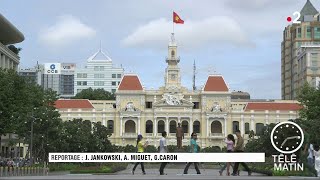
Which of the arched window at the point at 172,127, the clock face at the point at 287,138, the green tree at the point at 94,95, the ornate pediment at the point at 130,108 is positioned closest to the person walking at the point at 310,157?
the clock face at the point at 287,138

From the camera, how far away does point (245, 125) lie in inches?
4966

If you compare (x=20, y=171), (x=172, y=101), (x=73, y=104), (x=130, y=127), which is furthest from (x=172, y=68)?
(x=20, y=171)

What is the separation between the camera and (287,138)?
2789 cm

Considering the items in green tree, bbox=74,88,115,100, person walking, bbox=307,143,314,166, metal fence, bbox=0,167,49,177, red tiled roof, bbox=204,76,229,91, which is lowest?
metal fence, bbox=0,167,49,177

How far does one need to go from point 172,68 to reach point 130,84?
9.05 meters

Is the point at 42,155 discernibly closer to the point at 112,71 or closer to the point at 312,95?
the point at 312,95

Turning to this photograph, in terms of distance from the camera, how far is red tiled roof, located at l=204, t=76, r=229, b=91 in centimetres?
12825

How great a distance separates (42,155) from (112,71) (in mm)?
131449

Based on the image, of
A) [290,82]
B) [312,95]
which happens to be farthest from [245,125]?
[312,95]

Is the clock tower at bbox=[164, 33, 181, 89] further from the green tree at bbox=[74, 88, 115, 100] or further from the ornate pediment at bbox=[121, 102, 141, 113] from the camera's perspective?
the green tree at bbox=[74, 88, 115, 100]

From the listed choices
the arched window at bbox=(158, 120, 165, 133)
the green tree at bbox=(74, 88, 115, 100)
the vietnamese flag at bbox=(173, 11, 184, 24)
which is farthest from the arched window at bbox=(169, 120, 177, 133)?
the vietnamese flag at bbox=(173, 11, 184, 24)

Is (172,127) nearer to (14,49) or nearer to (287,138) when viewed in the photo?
(14,49)

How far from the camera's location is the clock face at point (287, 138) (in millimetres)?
28156

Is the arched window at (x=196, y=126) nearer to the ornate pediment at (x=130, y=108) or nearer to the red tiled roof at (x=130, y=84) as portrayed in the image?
the ornate pediment at (x=130, y=108)
